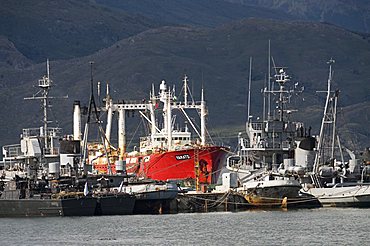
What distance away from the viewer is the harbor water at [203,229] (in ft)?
322

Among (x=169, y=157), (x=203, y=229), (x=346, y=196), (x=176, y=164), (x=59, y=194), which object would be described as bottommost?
(x=203, y=229)

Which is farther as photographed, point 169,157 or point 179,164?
point 179,164

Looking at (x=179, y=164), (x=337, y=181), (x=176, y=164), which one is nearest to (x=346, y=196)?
(x=337, y=181)

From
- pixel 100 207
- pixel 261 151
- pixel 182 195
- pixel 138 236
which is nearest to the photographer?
pixel 138 236

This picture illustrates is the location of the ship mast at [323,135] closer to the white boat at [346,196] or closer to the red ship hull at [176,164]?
the white boat at [346,196]

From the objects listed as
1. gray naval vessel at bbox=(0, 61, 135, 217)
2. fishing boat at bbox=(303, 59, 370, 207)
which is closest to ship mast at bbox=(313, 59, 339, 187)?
fishing boat at bbox=(303, 59, 370, 207)

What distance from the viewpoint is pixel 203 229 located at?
106125 mm

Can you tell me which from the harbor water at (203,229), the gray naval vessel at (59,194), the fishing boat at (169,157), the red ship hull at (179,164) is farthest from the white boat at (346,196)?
the red ship hull at (179,164)

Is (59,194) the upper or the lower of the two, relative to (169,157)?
lower

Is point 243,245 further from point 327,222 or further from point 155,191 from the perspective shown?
point 155,191

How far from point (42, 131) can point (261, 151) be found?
19362 mm

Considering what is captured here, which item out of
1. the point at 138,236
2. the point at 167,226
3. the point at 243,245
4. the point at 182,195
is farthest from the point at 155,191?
the point at 243,245

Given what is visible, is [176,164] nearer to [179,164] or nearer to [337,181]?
[179,164]

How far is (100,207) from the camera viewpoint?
117 m
